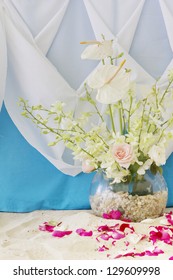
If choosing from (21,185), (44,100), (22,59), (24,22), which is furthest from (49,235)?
(24,22)

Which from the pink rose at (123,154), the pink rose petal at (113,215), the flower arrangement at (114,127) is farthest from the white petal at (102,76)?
the pink rose petal at (113,215)

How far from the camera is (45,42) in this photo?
231 centimetres

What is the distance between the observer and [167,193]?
2195mm

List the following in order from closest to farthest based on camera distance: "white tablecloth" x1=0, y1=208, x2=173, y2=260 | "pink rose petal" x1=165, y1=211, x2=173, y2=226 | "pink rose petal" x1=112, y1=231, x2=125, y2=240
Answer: "white tablecloth" x1=0, y1=208, x2=173, y2=260 < "pink rose petal" x1=112, y1=231, x2=125, y2=240 < "pink rose petal" x1=165, y1=211, x2=173, y2=226

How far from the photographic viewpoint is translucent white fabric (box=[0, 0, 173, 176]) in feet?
7.47

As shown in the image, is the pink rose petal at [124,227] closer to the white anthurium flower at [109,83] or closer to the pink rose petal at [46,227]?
the pink rose petal at [46,227]

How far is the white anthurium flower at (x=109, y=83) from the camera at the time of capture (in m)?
1.96

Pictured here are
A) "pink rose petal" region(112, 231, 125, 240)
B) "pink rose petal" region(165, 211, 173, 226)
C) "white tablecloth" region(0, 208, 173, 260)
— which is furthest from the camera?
"pink rose petal" region(165, 211, 173, 226)

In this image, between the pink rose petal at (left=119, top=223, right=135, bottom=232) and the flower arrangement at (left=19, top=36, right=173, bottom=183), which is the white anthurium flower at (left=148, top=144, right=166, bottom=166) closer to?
the flower arrangement at (left=19, top=36, right=173, bottom=183)

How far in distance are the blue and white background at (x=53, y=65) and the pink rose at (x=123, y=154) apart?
34 cm

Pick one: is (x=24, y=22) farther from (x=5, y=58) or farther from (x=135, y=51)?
(x=135, y=51)

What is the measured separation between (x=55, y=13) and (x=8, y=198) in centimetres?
74

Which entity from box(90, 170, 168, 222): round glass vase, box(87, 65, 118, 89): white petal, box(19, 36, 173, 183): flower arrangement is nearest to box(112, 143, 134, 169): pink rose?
box(19, 36, 173, 183): flower arrangement
